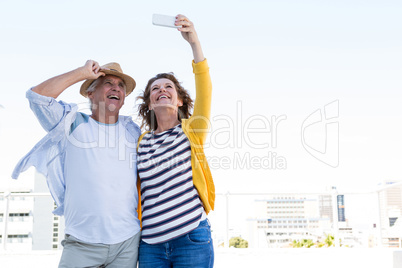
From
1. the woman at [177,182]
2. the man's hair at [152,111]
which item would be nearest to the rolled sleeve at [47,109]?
the woman at [177,182]

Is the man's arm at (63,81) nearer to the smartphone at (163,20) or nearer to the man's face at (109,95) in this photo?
the man's face at (109,95)

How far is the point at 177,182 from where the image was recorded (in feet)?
5.80

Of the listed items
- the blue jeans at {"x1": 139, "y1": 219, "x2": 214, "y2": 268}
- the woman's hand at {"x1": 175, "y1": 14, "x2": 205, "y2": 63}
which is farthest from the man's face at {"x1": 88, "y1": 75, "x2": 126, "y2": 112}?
the blue jeans at {"x1": 139, "y1": 219, "x2": 214, "y2": 268}

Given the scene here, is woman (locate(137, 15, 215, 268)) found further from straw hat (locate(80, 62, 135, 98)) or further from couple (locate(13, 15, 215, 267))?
straw hat (locate(80, 62, 135, 98))

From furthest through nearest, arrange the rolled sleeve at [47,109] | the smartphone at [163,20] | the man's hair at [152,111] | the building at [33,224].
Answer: the building at [33,224] → the man's hair at [152,111] → the smartphone at [163,20] → the rolled sleeve at [47,109]

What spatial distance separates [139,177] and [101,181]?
0.67ft

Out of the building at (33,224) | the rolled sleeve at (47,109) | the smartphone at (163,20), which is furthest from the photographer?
the building at (33,224)

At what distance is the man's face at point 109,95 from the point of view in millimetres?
1991

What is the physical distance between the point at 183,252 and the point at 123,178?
0.42 meters

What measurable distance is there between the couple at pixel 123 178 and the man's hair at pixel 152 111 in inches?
9.0

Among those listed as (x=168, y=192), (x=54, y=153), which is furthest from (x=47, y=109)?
(x=168, y=192)

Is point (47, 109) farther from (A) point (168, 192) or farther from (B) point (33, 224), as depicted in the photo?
(B) point (33, 224)

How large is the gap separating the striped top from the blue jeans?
29 millimetres

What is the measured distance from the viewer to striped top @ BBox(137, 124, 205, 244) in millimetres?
1701
